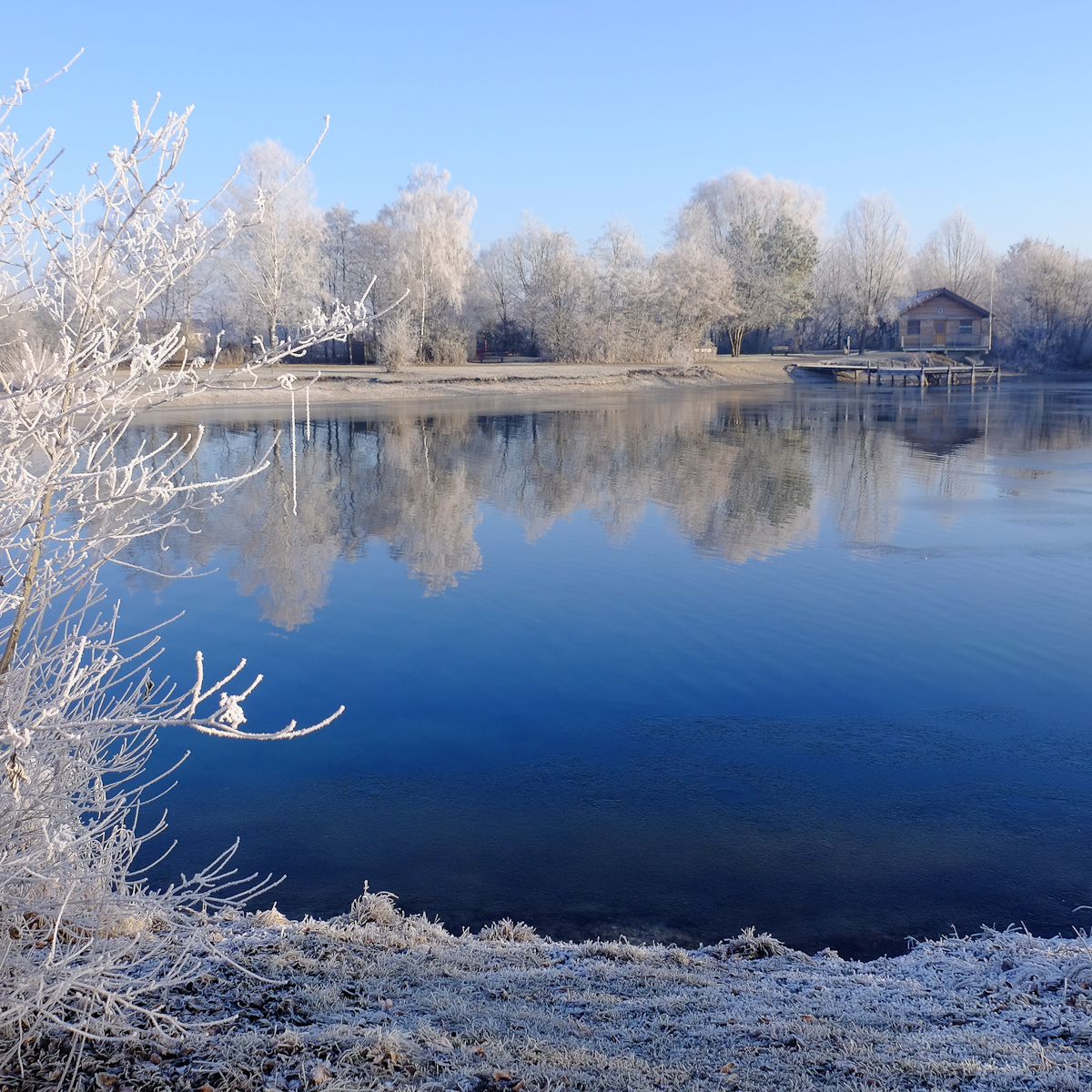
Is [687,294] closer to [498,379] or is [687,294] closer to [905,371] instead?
[905,371]

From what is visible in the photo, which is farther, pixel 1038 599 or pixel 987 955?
pixel 1038 599

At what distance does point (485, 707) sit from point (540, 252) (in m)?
67.3

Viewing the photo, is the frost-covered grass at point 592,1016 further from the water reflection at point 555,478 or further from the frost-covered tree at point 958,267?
the frost-covered tree at point 958,267

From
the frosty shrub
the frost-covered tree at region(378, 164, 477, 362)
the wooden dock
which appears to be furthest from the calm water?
the wooden dock

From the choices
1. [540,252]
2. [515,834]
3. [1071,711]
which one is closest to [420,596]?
[515,834]

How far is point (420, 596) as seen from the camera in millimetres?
13164

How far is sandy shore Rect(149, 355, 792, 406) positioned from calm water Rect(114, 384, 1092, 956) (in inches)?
1176

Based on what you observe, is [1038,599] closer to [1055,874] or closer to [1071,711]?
[1071,711]

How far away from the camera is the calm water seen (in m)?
6.37

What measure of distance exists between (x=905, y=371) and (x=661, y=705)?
60239 mm

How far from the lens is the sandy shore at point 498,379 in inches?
1960

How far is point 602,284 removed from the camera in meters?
66.4

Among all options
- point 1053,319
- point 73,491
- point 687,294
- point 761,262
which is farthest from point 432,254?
point 73,491

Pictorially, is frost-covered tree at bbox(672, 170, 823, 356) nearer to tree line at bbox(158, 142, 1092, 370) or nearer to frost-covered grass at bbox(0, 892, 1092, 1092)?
tree line at bbox(158, 142, 1092, 370)
